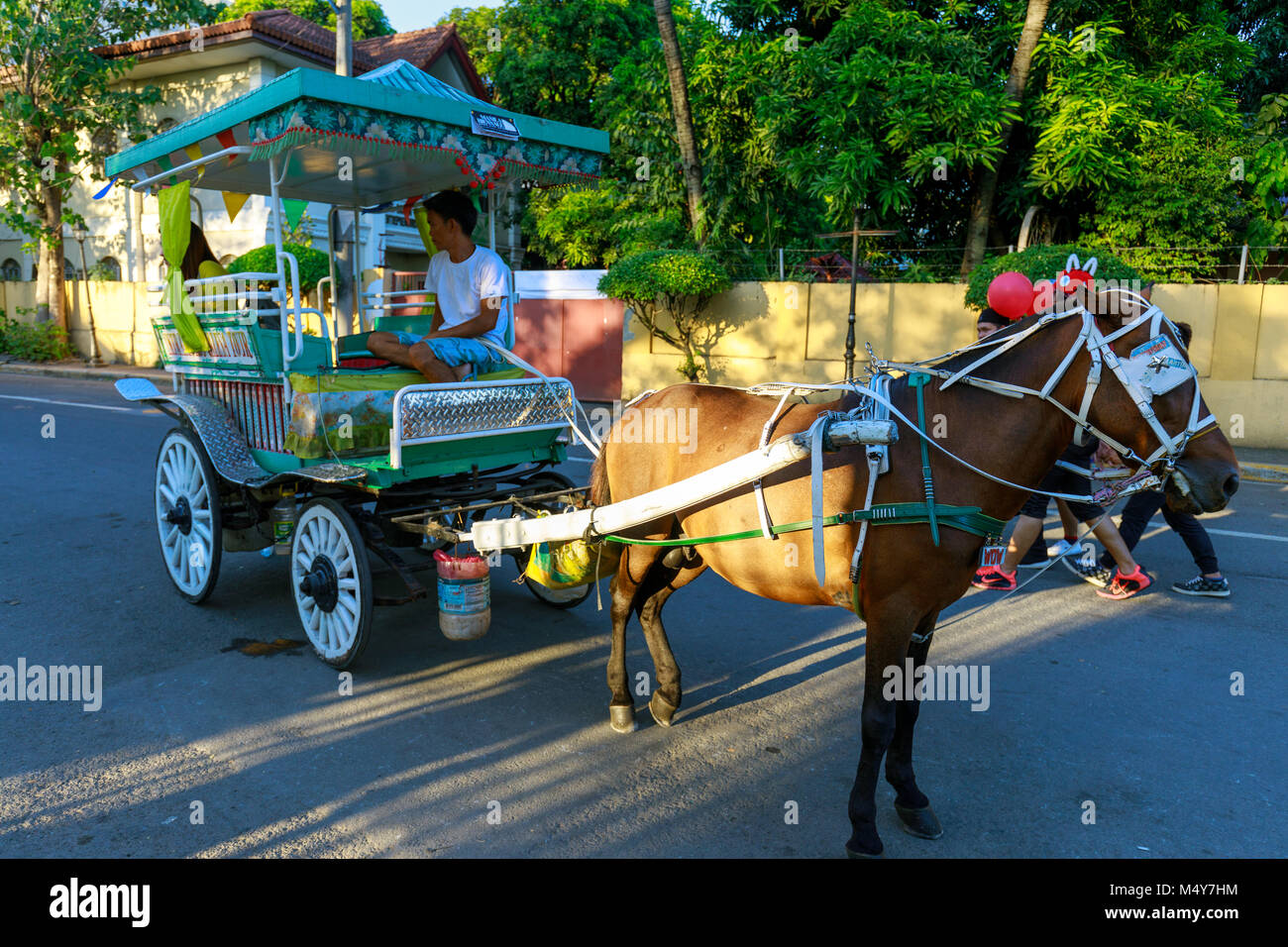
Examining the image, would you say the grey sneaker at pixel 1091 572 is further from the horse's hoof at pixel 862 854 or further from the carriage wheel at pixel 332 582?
the carriage wheel at pixel 332 582

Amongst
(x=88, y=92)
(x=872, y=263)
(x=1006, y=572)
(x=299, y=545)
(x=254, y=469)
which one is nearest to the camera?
(x=299, y=545)

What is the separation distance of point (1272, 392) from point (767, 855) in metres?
11.8

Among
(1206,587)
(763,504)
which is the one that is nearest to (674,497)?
(763,504)

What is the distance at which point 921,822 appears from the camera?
130 inches

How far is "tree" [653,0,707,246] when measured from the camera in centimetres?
1404

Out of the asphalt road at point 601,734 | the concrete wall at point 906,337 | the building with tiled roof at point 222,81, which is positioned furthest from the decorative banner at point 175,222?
the building with tiled roof at point 222,81

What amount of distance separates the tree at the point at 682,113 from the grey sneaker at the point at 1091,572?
10.5m

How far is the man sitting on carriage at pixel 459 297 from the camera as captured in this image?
5.19 m

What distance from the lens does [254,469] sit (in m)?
5.29

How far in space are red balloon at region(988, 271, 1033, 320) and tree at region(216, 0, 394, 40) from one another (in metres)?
31.2

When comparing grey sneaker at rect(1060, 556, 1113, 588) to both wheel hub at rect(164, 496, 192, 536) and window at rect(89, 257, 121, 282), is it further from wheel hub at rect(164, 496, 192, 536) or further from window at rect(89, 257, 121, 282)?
window at rect(89, 257, 121, 282)

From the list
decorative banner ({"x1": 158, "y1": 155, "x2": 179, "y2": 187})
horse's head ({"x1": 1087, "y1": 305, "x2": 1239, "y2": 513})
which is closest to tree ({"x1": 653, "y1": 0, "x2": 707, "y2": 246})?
decorative banner ({"x1": 158, "y1": 155, "x2": 179, "y2": 187})
